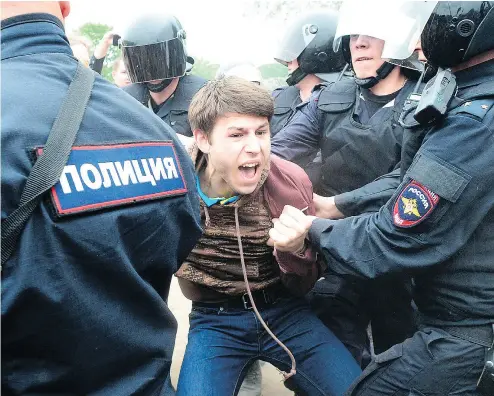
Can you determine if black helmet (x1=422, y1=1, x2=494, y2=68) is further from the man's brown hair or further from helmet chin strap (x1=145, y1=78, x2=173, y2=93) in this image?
helmet chin strap (x1=145, y1=78, x2=173, y2=93)

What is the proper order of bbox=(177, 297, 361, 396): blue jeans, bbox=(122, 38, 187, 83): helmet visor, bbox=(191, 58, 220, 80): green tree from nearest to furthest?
bbox=(177, 297, 361, 396): blue jeans, bbox=(122, 38, 187, 83): helmet visor, bbox=(191, 58, 220, 80): green tree

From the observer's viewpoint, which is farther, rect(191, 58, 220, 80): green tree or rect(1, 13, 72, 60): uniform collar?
rect(191, 58, 220, 80): green tree

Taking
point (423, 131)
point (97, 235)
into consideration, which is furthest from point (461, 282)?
point (97, 235)

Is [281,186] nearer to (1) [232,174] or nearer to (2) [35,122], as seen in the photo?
(1) [232,174]

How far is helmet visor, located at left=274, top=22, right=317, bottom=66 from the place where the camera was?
12.9 ft

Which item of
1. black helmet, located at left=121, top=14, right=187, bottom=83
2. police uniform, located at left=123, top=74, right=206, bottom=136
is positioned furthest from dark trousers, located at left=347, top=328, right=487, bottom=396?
black helmet, located at left=121, top=14, right=187, bottom=83

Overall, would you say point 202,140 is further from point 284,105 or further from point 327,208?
point 284,105

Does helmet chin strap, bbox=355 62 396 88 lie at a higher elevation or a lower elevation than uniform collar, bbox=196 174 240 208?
higher

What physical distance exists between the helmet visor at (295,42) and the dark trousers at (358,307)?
6.66ft

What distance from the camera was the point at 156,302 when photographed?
1.22 metres

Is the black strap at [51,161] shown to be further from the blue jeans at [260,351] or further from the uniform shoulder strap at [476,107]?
the blue jeans at [260,351]

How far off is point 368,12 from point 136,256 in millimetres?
1994

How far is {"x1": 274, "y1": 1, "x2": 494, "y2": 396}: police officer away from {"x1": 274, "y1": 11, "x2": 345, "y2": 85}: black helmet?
2.10m

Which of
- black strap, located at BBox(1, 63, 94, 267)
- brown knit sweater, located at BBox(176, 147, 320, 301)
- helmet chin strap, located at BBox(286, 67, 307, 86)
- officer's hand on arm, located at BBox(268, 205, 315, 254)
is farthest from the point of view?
helmet chin strap, located at BBox(286, 67, 307, 86)
